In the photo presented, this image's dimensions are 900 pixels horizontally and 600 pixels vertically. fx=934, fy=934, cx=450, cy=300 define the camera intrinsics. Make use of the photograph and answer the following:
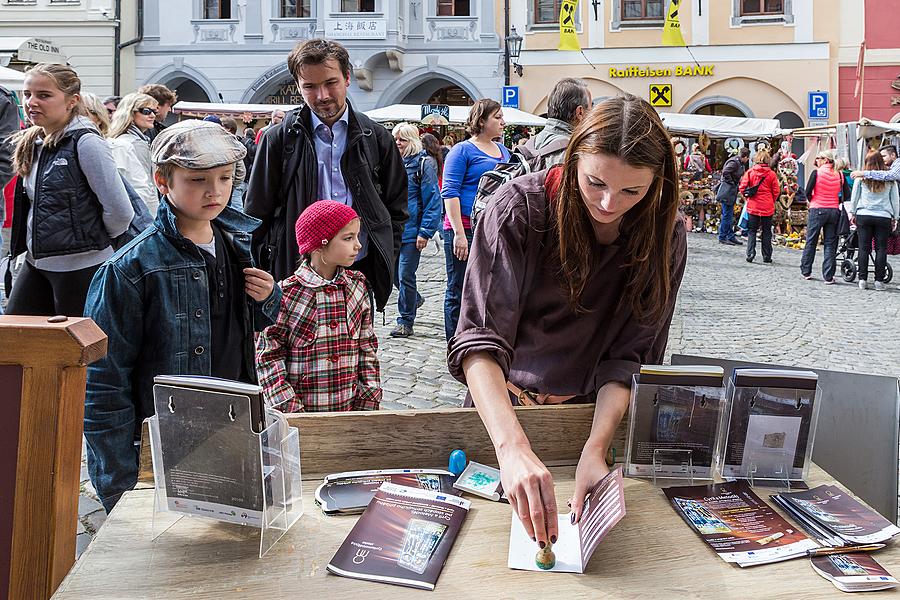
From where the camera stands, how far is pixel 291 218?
13.1 ft

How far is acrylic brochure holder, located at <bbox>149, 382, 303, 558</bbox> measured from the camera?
163 centimetres

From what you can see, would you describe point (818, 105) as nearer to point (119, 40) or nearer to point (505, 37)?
point (505, 37)

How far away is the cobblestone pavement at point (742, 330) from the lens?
5.83 metres

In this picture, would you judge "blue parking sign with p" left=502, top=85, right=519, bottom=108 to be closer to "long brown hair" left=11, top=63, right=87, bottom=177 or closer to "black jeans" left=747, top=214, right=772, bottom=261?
"black jeans" left=747, top=214, right=772, bottom=261

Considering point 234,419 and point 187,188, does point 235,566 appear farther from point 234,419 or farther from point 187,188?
point 187,188

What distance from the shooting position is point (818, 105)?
22.3m

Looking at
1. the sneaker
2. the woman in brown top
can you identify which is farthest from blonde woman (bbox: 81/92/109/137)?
the woman in brown top

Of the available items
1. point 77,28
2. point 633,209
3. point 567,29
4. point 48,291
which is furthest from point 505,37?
point 633,209

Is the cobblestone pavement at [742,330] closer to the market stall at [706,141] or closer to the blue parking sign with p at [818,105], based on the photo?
the market stall at [706,141]

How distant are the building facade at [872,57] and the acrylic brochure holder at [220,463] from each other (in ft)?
77.4

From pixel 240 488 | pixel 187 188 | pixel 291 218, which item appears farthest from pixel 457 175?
pixel 240 488

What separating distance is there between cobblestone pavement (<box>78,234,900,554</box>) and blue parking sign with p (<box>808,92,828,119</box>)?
11182 mm

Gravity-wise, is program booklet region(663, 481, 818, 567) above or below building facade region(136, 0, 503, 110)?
below

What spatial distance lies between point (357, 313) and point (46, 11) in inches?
962
